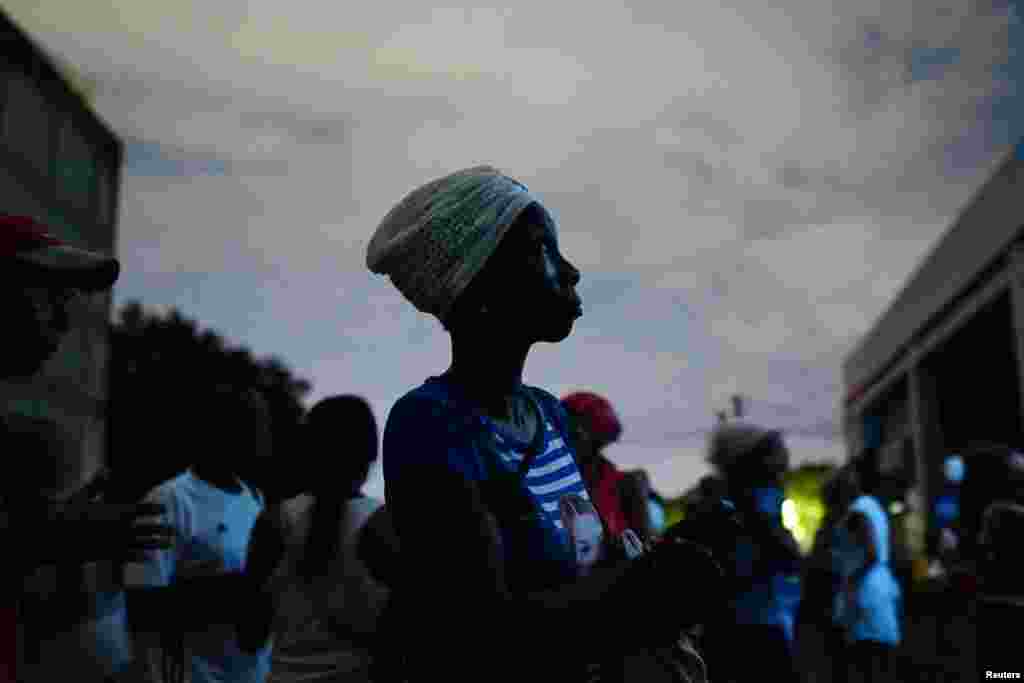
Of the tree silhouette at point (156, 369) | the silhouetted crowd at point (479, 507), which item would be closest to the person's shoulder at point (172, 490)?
the silhouetted crowd at point (479, 507)

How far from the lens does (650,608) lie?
1503 mm

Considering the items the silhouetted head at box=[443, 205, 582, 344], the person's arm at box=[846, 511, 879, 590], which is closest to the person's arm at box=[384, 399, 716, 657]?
the silhouetted head at box=[443, 205, 582, 344]

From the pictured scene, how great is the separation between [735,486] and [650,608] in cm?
464

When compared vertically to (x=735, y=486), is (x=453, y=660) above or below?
below

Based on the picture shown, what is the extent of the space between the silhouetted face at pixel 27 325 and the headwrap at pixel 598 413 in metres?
3.00

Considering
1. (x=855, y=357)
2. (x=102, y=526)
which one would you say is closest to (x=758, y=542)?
A: (x=102, y=526)

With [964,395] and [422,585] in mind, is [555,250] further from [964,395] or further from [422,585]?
[964,395]

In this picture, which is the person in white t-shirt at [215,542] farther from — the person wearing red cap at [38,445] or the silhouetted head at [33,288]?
the silhouetted head at [33,288]

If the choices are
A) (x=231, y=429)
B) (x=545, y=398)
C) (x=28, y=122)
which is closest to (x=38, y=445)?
(x=545, y=398)

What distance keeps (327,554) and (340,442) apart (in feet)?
1.46

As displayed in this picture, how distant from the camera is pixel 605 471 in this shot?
281 centimetres

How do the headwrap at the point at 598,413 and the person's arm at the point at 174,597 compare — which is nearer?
the person's arm at the point at 174,597

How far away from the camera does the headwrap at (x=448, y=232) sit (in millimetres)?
1730

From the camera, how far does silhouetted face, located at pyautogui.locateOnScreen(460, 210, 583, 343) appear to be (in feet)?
5.80
